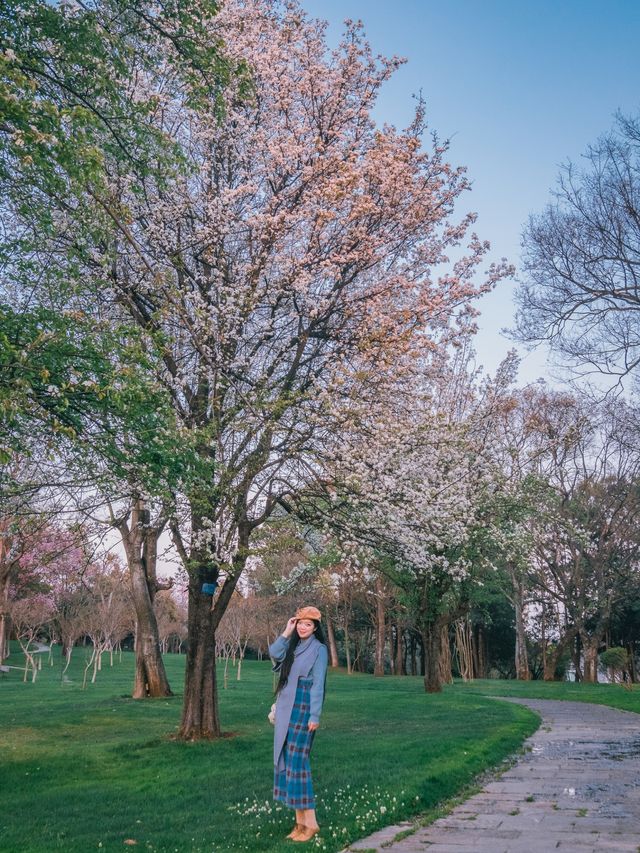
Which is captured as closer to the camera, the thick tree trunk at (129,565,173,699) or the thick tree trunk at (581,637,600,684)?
the thick tree trunk at (129,565,173,699)

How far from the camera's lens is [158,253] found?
13.5 m

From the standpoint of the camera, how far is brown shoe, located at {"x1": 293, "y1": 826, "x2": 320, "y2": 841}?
20.9ft

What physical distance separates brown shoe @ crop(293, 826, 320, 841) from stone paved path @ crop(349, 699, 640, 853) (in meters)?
0.45

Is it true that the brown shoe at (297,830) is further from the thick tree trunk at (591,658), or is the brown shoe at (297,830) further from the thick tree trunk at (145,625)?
the thick tree trunk at (591,658)

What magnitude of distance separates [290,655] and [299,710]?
0.52m

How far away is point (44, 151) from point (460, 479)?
1199 cm

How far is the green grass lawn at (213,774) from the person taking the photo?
706 cm

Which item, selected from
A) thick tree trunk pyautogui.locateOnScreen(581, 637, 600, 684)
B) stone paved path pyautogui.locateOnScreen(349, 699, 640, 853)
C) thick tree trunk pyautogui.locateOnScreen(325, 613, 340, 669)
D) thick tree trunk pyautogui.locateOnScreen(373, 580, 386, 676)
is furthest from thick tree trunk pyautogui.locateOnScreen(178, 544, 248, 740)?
thick tree trunk pyautogui.locateOnScreen(325, 613, 340, 669)

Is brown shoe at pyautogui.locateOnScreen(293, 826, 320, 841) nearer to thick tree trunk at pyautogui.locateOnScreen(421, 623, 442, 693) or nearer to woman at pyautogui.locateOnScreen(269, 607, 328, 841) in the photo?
woman at pyautogui.locateOnScreen(269, 607, 328, 841)

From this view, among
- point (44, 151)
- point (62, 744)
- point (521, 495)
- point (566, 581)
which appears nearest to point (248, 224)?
point (44, 151)

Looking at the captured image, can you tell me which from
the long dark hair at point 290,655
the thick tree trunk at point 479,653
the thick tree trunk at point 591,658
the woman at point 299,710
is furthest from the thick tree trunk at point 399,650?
the woman at point 299,710

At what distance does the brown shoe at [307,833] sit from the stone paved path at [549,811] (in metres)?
0.45

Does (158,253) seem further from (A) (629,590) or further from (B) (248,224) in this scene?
(A) (629,590)

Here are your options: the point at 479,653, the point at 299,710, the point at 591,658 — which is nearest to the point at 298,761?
the point at 299,710
